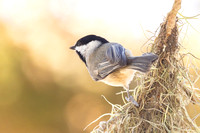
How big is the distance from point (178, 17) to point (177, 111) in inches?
13.0

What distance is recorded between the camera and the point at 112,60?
3.54 feet

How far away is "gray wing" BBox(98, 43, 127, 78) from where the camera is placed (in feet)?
3.43

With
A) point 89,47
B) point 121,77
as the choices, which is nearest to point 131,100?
point 121,77

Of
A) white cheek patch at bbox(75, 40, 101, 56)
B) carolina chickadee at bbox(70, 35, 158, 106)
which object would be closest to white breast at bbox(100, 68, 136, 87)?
carolina chickadee at bbox(70, 35, 158, 106)

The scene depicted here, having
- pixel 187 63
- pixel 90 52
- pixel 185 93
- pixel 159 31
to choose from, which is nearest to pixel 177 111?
pixel 185 93

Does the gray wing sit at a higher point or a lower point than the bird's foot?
higher

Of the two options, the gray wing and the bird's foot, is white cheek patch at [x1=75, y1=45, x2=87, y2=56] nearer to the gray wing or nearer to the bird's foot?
the gray wing

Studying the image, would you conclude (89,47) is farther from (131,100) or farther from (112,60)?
(131,100)

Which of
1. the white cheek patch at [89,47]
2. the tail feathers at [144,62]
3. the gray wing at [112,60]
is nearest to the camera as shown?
the tail feathers at [144,62]

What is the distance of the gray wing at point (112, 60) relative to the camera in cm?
104

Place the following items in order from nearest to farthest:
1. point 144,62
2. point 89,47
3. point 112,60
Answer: point 144,62, point 112,60, point 89,47

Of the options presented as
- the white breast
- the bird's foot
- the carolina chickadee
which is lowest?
the bird's foot

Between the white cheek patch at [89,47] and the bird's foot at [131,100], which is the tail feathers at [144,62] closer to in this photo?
the bird's foot at [131,100]

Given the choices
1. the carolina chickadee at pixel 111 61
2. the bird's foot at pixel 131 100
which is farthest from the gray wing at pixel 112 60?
the bird's foot at pixel 131 100
